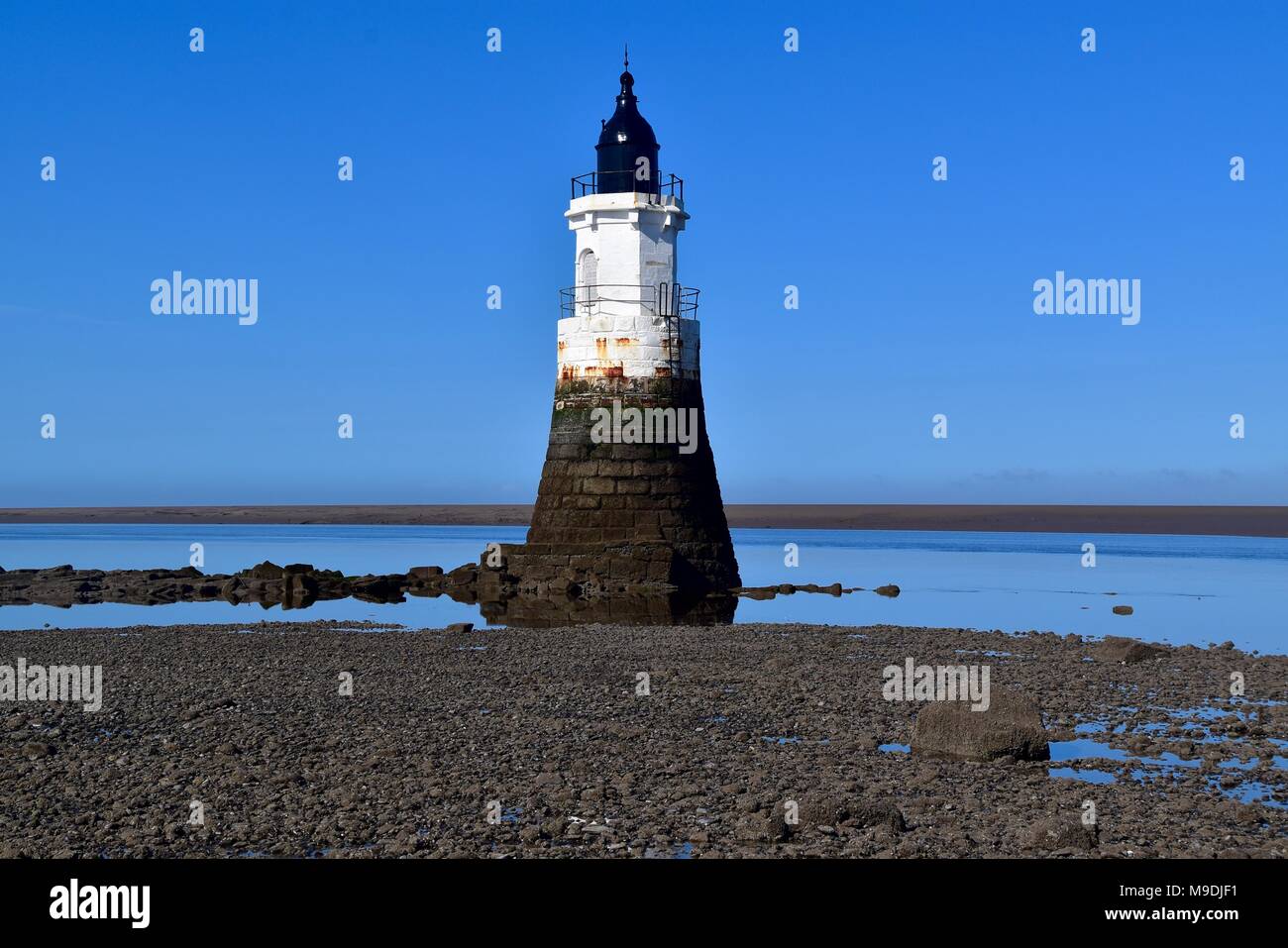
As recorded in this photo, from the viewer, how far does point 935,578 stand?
45.0 meters

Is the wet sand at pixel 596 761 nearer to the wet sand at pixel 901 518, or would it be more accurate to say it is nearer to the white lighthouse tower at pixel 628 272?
the white lighthouse tower at pixel 628 272

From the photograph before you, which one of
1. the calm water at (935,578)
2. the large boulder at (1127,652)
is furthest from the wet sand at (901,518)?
the large boulder at (1127,652)

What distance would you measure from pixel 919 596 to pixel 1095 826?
26.9 m

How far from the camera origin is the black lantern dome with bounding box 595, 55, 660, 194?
30766mm

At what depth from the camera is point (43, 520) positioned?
143000 millimetres

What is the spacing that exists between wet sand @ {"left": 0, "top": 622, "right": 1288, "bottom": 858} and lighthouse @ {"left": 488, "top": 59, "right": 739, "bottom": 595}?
35.2 feet

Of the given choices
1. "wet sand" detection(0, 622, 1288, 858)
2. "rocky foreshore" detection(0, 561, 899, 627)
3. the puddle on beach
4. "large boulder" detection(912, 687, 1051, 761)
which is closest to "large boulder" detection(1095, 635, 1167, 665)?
"wet sand" detection(0, 622, 1288, 858)

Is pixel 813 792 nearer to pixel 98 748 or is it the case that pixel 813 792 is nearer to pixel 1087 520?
pixel 98 748

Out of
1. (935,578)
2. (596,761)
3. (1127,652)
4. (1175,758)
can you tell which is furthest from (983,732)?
(935,578)

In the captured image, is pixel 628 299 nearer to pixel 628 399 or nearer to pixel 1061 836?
pixel 628 399

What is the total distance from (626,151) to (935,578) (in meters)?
21.3

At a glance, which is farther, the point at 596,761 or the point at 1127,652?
the point at 1127,652
